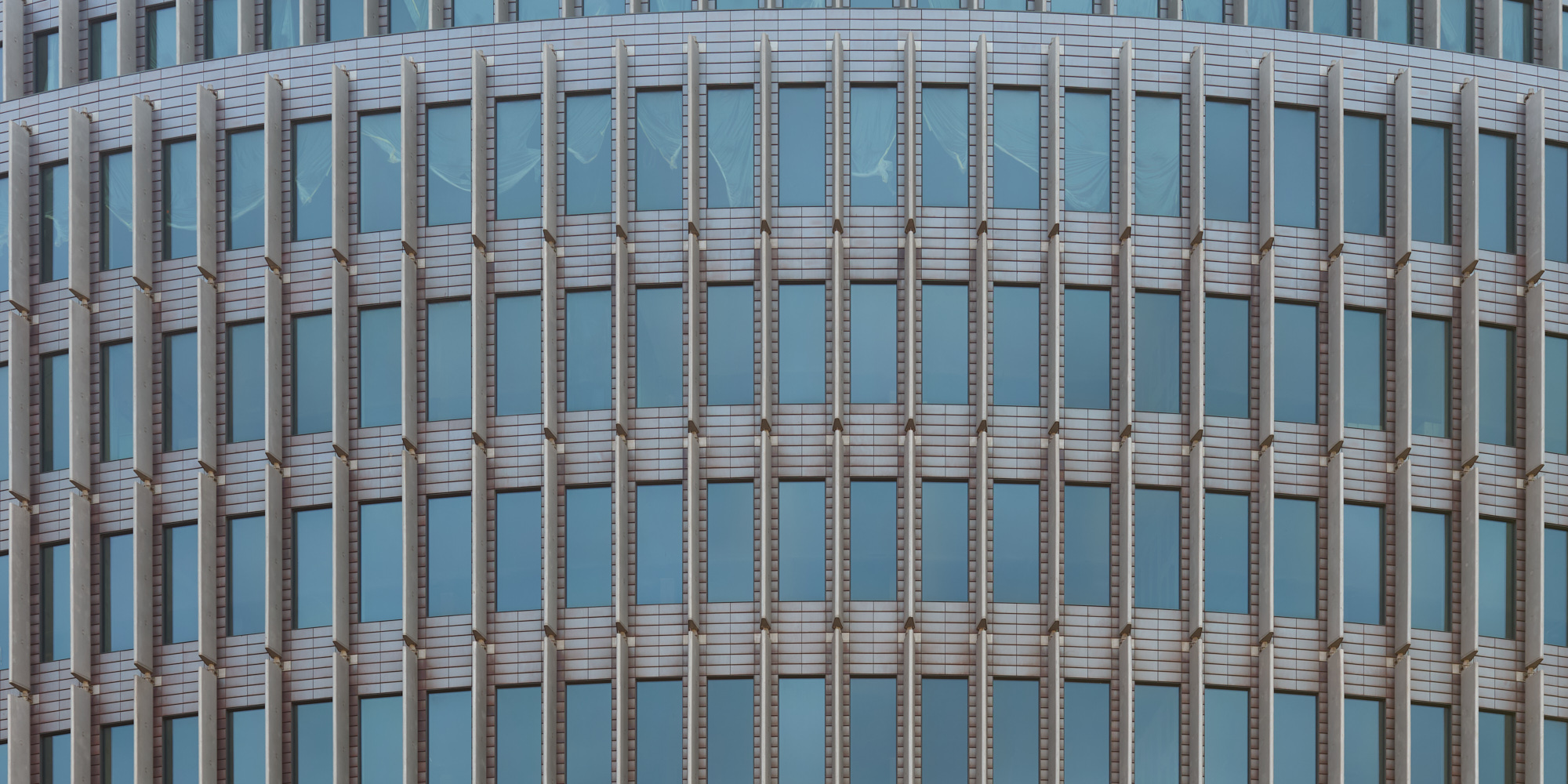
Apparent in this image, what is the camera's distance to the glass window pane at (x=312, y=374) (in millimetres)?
32625

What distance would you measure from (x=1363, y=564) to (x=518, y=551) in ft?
53.0

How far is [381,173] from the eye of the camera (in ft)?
109

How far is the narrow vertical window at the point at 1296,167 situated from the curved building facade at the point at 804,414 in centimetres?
10

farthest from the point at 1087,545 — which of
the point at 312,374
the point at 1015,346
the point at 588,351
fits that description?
the point at 312,374

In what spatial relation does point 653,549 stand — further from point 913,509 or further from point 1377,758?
point 1377,758

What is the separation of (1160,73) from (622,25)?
35.2 feet

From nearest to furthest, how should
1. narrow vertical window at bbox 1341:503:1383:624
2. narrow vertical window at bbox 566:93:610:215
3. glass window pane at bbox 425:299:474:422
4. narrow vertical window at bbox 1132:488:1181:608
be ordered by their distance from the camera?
narrow vertical window at bbox 1132:488:1181:608 → narrow vertical window at bbox 1341:503:1383:624 → glass window pane at bbox 425:299:474:422 → narrow vertical window at bbox 566:93:610:215

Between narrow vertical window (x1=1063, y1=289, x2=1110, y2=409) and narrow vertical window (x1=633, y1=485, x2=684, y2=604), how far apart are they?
782cm

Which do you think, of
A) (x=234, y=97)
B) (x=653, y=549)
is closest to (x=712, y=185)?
(x=653, y=549)

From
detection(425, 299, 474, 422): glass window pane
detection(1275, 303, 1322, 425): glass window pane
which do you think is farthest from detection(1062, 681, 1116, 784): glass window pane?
detection(425, 299, 474, 422): glass window pane

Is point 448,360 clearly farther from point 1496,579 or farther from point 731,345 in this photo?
point 1496,579

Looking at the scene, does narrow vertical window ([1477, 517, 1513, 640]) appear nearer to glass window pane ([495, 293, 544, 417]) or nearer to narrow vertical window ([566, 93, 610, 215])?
narrow vertical window ([566, 93, 610, 215])

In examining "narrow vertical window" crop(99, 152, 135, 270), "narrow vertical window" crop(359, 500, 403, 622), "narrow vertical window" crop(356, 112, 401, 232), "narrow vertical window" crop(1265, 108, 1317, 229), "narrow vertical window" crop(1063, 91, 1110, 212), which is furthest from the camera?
"narrow vertical window" crop(99, 152, 135, 270)

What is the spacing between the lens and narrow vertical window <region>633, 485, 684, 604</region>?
31547mm
